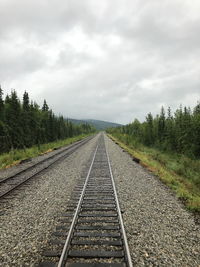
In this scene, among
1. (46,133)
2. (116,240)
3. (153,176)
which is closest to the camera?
(116,240)

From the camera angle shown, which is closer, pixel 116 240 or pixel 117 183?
pixel 116 240

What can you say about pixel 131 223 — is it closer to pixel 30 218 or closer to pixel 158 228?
pixel 158 228

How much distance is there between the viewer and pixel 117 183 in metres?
9.43

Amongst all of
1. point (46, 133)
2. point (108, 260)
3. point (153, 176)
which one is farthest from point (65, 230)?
point (46, 133)

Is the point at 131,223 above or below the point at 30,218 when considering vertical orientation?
below

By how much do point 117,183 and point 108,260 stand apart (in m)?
5.68

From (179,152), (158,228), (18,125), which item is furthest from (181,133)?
(18,125)

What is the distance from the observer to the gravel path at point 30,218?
4039 mm

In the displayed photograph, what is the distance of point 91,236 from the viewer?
4656mm

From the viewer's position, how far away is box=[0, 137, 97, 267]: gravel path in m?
4.04

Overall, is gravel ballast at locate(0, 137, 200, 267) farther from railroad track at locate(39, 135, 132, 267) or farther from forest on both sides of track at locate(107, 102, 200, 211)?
forest on both sides of track at locate(107, 102, 200, 211)

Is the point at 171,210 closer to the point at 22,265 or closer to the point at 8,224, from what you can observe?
the point at 22,265

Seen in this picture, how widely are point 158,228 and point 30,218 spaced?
381 cm

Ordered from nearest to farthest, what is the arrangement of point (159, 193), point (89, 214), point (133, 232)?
point (133, 232)
point (89, 214)
point (159, 193)
